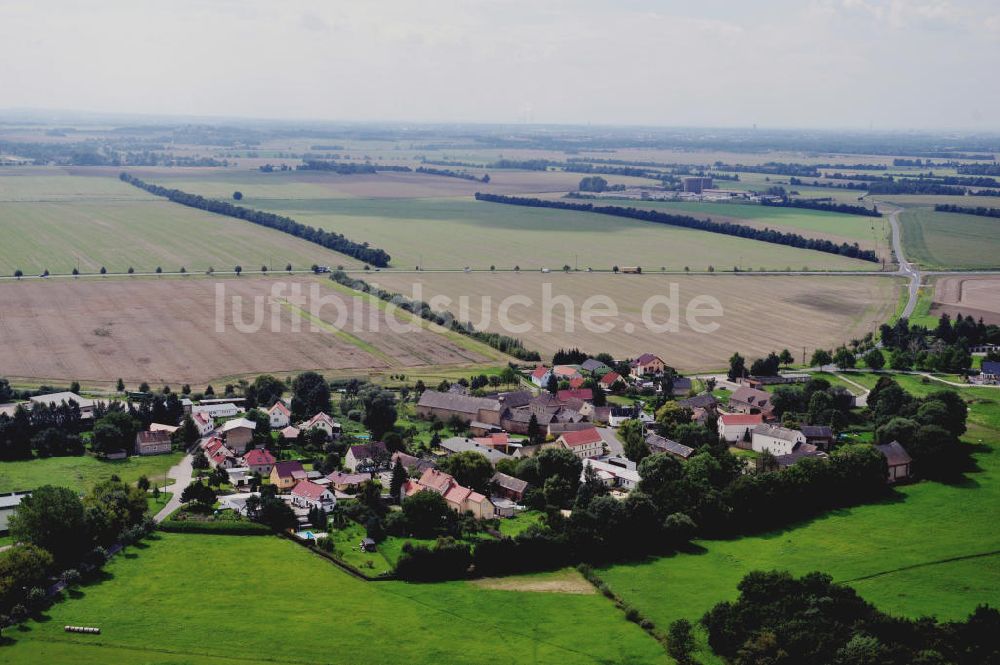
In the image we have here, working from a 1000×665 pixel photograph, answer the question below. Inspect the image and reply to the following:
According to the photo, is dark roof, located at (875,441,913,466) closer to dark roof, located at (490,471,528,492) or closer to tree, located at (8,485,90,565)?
dark roof, located at (490,471,528,492)

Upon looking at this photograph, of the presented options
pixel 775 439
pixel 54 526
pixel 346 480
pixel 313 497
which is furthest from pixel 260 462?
pixel 775 439

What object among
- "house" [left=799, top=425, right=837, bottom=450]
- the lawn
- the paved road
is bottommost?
the paved road

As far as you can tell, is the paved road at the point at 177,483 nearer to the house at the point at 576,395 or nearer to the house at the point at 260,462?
the house at the point at 260,462

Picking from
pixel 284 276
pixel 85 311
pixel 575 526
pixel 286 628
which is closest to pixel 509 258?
pixel 284 276

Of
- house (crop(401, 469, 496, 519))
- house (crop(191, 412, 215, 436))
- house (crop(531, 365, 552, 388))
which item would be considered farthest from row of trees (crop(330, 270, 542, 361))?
house (crop(401, 469, 496, 519))

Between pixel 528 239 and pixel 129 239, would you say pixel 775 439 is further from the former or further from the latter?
pixel 129 239

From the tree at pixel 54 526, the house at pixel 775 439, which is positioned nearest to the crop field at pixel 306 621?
the tree at pixel 54 526
